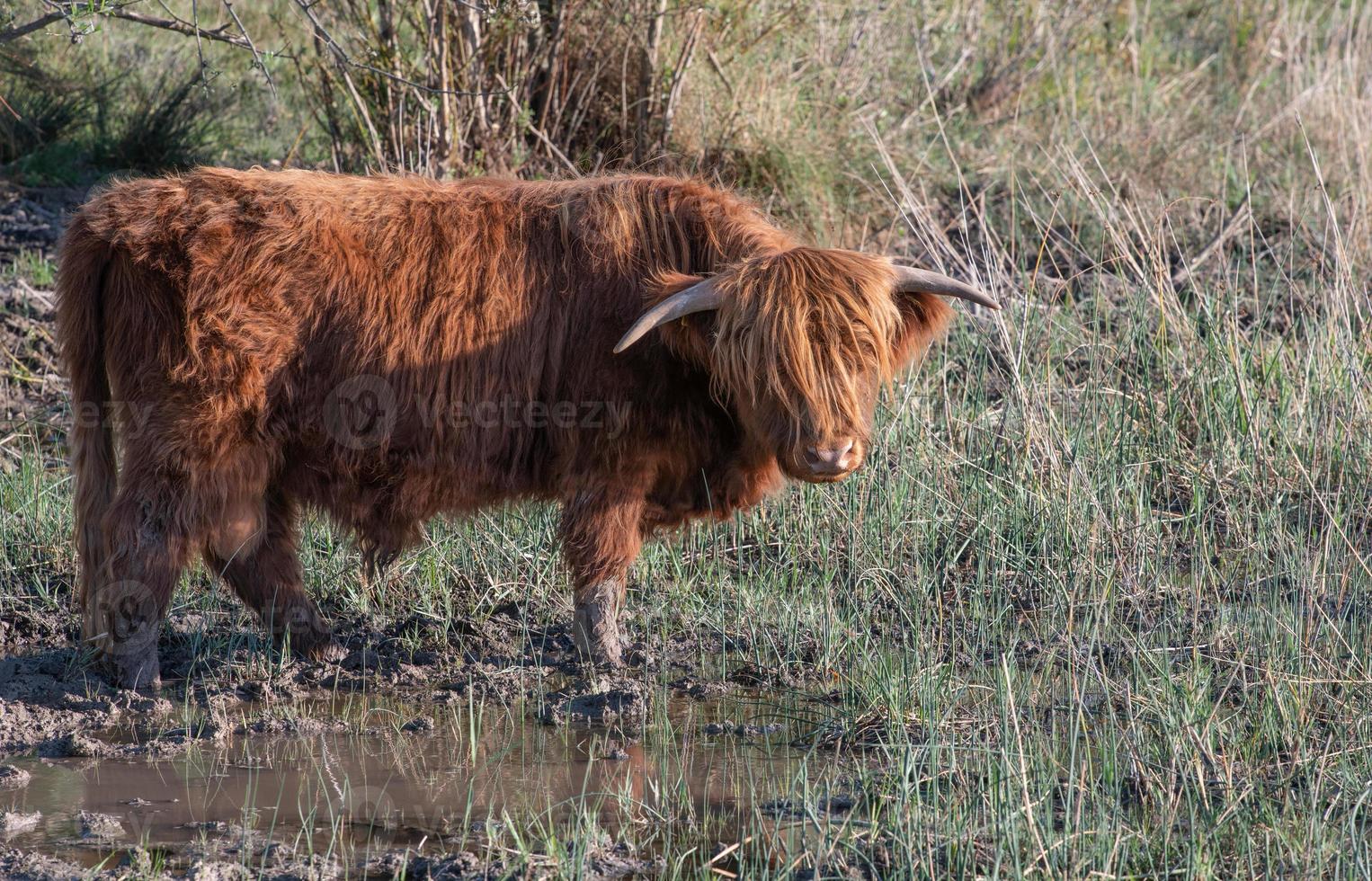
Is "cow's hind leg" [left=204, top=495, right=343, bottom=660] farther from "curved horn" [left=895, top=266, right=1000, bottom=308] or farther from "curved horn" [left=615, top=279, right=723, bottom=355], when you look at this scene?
"curved horn" [left=895, top=266, right=1000, bottom=308]

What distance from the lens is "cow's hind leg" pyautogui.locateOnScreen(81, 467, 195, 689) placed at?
335cm

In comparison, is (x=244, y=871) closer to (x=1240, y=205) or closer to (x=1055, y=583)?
(x=1055, y=583)

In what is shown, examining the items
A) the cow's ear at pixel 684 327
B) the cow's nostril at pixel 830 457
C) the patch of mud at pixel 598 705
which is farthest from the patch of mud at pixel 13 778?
the cow's nostril at pixel 830 457

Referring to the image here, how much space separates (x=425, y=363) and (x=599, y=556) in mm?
648

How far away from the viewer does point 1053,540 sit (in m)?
4.00

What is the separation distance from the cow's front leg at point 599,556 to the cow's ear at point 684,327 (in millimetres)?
421

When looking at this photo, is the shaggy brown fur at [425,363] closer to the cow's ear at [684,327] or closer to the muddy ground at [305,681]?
the cow's ear at [684,327]

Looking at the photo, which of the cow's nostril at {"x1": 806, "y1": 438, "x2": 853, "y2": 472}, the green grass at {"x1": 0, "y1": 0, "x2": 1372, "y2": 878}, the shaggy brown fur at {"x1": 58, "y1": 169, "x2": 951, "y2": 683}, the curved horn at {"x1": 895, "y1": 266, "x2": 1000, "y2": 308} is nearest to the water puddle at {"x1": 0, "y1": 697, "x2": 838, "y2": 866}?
the green grass at {"x1": 0, "y1": 0, "x2": 1372, "y2": 878}

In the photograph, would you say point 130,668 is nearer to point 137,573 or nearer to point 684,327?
point 137,573

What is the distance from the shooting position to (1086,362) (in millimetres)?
5438

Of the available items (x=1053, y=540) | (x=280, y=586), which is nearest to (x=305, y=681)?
(x=280, y=586)

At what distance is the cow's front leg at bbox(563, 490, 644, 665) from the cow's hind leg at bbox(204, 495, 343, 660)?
0.70 metres

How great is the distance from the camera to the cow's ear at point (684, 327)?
3.38m

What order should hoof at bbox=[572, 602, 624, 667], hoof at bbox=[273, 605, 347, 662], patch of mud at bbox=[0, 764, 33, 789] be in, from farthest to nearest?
1. hoof at bbox=[273, 605, 347, 662]
2. hoof at bbox=[572, 602, 624, 667]
3. patch of mud at bbox=[0, 764, 33, 789]
